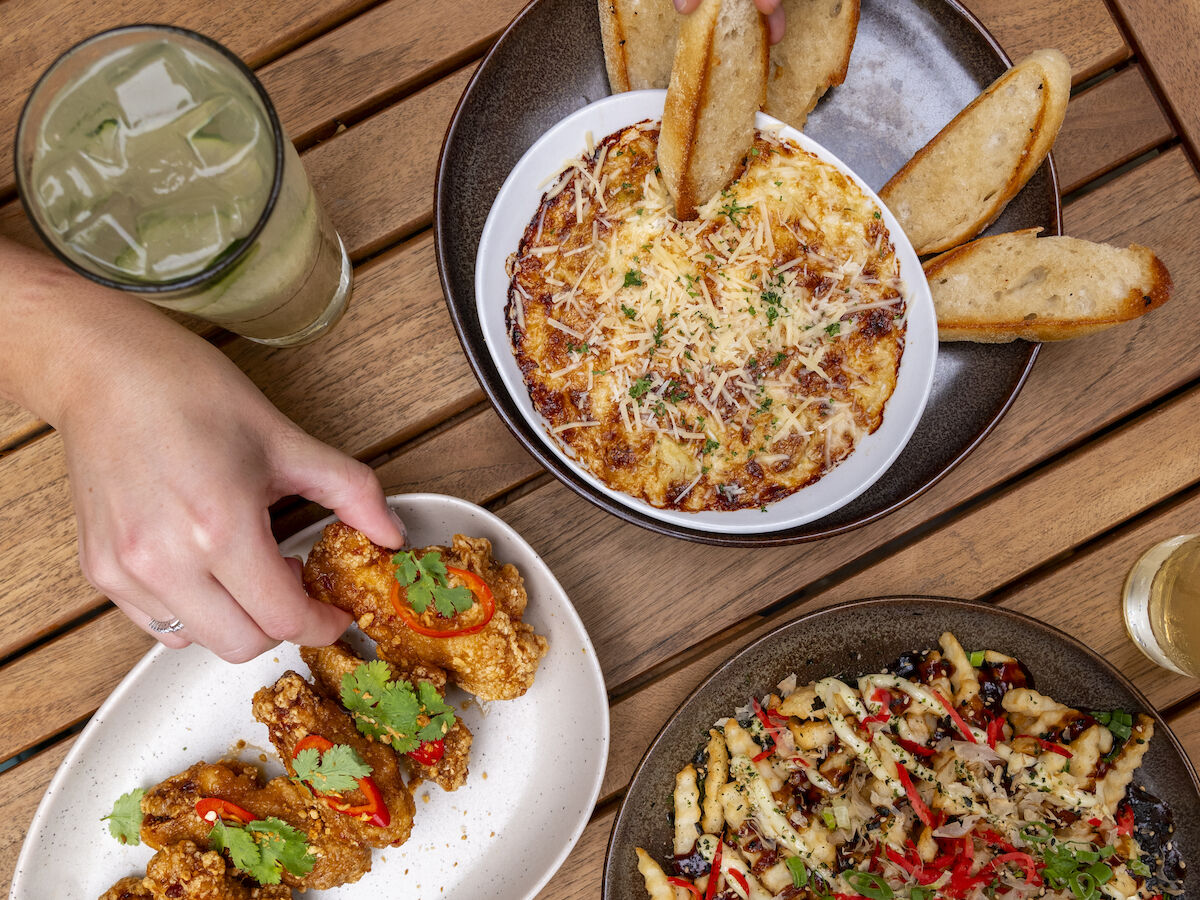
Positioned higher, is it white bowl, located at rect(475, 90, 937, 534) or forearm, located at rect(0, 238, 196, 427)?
forearm, located at rect(0, 238, 196, 427)

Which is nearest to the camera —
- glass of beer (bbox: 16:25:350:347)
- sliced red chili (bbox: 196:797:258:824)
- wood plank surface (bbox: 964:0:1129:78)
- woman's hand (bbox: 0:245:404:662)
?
glass of beer (bbox: 16:25:350:347)

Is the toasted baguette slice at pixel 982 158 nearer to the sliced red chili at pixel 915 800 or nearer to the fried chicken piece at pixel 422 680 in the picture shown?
the sliced red chili at pixel 915 800

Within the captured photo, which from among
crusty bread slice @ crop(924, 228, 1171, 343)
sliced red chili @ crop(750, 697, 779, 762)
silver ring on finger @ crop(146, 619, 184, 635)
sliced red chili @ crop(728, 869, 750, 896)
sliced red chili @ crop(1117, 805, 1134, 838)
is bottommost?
sliced red chili @ crop(1117, 805, 1134, 838)

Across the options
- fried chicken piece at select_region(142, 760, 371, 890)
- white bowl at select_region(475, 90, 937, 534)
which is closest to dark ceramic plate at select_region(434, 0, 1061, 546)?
white bowl at select_region(475, 90, 937, 534)

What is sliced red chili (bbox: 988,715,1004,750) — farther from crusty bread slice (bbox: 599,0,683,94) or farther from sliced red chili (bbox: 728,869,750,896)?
crusty bread slice (bbox: 599,0,683,94)

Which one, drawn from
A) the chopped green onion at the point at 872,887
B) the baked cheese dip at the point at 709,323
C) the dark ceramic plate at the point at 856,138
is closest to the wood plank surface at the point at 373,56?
the dark ceramic plate at the point at 856,138

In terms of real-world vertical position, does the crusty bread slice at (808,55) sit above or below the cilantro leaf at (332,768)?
above
